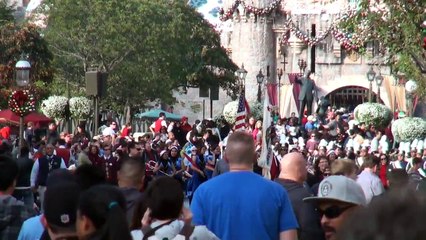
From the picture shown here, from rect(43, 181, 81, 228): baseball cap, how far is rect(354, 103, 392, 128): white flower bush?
35.5 m

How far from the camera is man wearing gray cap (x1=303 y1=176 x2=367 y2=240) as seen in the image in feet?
21.2

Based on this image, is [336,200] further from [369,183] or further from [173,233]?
[369,183]

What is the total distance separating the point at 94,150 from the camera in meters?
24.3

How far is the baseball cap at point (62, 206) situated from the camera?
5.91m

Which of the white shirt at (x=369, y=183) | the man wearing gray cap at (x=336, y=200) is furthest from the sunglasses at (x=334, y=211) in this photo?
the white shirt at (x=369, y=183)

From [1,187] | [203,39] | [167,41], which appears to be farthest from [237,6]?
[1,187]

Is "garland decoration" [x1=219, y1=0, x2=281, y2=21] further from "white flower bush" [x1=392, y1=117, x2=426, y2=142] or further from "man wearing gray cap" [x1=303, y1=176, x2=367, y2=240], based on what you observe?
"man wearing gray cap" [x1=303, y1=176, x2=367, y2=240]

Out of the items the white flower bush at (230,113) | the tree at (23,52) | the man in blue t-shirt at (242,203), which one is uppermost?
the tree at (23,52)

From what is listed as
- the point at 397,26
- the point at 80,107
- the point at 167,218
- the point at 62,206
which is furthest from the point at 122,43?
the point at 62,206

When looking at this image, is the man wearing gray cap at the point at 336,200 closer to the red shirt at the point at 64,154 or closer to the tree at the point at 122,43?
the red shirt at the point at 64,154

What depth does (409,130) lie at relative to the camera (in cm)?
3656

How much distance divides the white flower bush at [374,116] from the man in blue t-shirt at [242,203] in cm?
3341

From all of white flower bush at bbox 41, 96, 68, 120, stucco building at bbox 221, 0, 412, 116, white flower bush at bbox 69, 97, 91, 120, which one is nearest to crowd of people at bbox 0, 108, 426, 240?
white flower bush at bbox 69, 97, 91, 120

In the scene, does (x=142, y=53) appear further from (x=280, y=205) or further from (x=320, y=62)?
(x=280, y=205)
